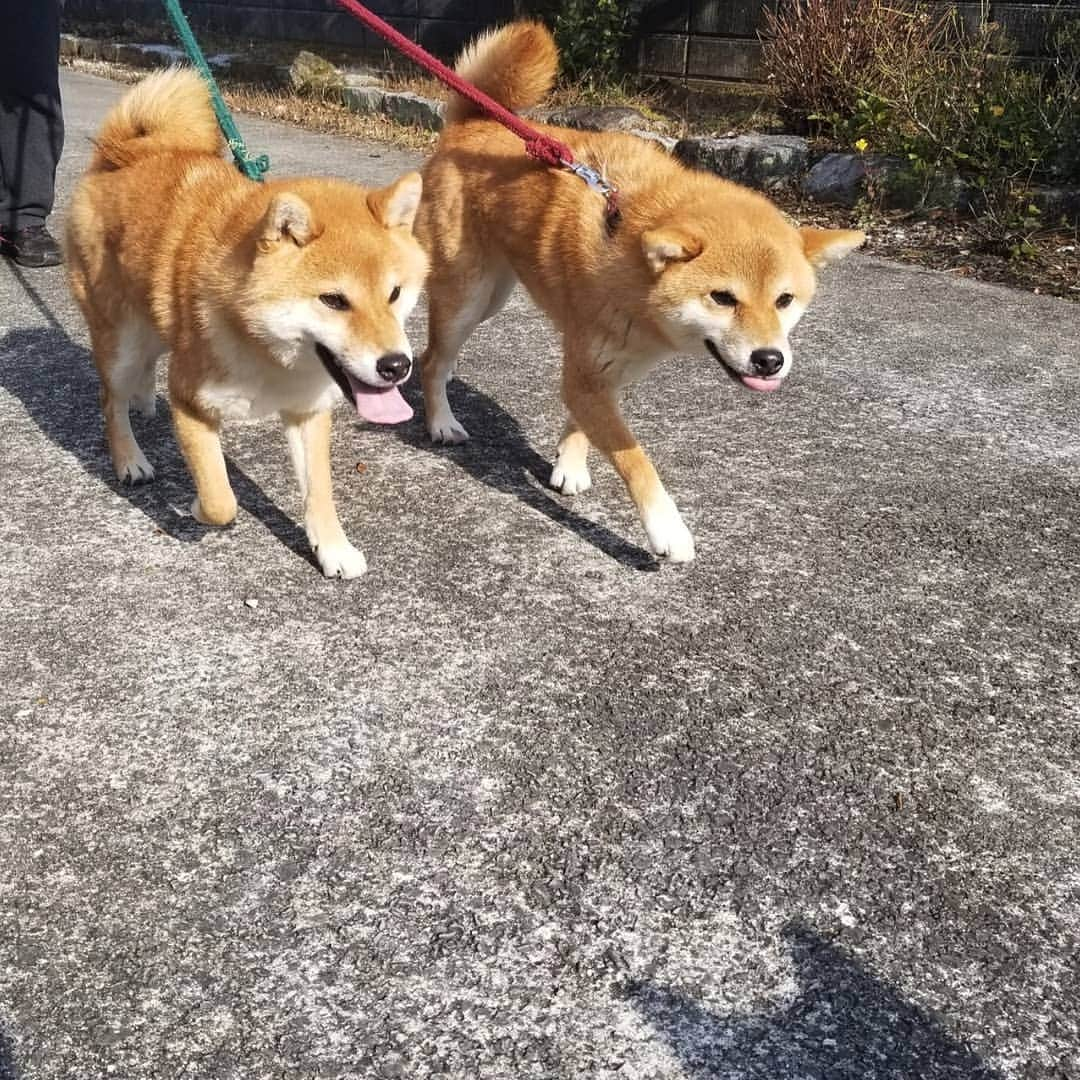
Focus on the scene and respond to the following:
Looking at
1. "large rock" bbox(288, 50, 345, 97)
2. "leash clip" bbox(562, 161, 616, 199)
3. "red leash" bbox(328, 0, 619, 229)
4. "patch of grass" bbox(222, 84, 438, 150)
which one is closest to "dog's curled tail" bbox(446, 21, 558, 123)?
"red leash" bbox(328, 0, 619, 229)

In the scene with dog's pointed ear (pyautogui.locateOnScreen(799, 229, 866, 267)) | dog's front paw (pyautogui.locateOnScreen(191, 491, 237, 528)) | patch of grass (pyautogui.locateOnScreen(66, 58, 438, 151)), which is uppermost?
dog's pointed ear (pyautogui.locateOnScreen(799, 229, 866, 267))

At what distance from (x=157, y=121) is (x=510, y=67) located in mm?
1254

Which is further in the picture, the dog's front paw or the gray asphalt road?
the dog's front paw

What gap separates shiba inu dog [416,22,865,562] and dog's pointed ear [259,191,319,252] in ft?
2.91

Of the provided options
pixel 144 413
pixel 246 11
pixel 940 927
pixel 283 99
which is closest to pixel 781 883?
pixel 940 927

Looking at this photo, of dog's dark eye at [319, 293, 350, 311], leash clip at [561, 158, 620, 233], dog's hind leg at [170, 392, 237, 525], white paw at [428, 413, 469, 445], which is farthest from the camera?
white paw at [428, 413, 469, 445]

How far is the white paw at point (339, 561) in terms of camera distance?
291 centimetres

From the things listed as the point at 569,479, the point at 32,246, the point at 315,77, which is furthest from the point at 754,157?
the point at 315,77

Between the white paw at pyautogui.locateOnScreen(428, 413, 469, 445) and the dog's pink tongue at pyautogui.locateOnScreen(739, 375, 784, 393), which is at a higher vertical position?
the dog's pink tongue at pyautogui.locateOnScreen(739, 375, 784, 393)

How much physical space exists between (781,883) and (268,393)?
1768mm

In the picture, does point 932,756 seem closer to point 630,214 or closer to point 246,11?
point 630,214

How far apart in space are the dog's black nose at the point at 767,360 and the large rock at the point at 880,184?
4546mm

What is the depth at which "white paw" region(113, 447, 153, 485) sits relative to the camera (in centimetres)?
339

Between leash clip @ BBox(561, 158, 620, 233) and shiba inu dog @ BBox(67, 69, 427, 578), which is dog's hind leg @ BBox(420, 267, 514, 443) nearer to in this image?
leash clip @ BBox(561, 158, 620, 233)
